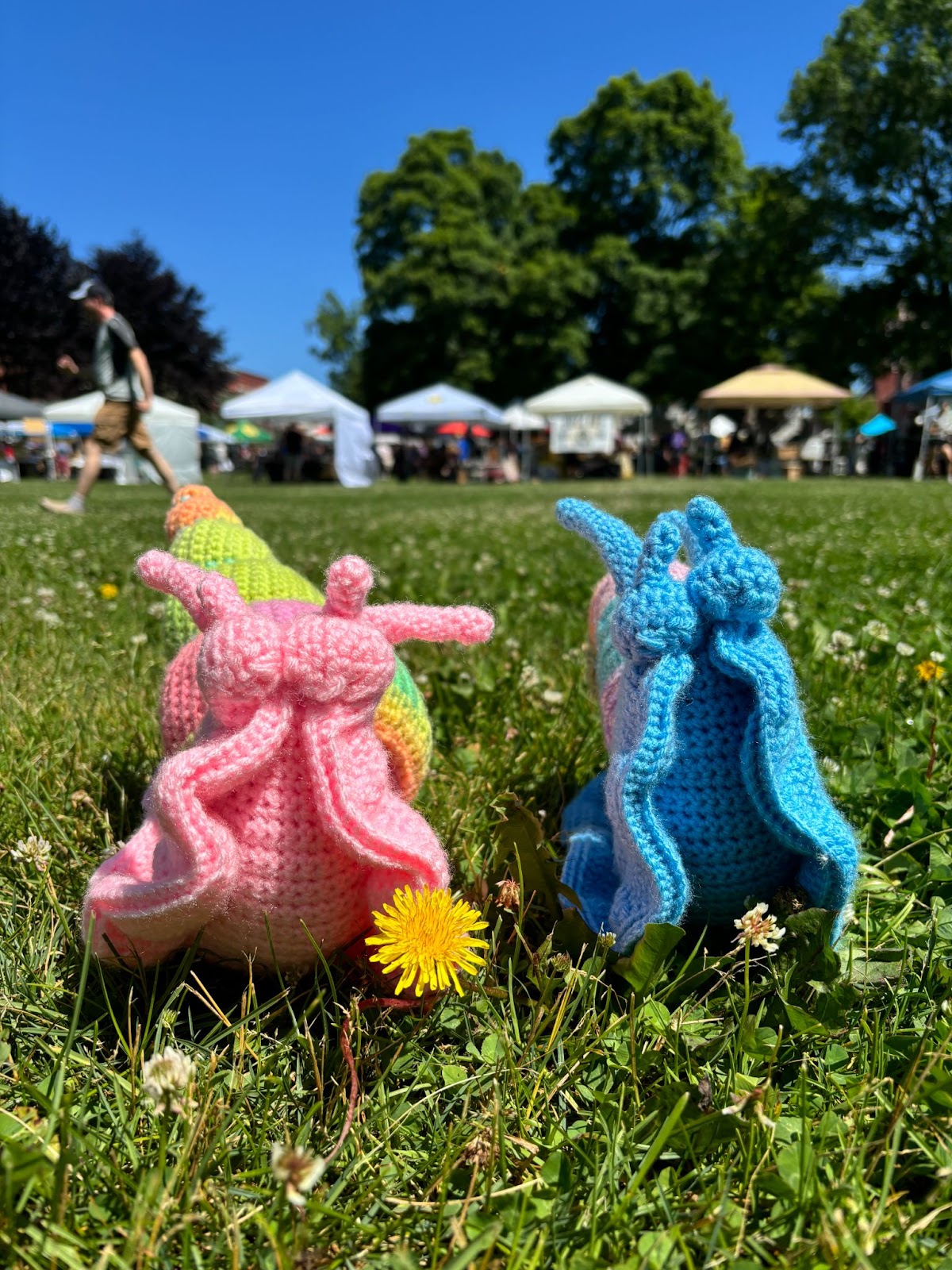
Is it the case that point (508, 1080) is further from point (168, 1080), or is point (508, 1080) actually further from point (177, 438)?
point (177, 438)

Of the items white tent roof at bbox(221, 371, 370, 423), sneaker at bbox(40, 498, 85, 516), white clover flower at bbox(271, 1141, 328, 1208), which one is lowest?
white clover flower at bbox(271, 1141, 328, 1208)

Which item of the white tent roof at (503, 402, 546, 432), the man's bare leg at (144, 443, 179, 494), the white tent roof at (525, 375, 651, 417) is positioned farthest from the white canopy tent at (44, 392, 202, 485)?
the man's bare leg at (144, 443, 179, 494)

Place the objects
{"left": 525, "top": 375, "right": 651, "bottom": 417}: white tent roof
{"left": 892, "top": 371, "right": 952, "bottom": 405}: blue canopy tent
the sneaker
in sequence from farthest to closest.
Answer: {"left": 525, "top": 375, "right": 651, "bottom": 417}: white tent roof, {"left": 892, "top": 371, "right": 952, "bottom": 405}: blue canopy tent, the sneaker

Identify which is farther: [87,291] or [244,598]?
[87,291]

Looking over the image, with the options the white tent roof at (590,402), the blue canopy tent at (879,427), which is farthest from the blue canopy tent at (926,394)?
the white tent roof at (590,402)

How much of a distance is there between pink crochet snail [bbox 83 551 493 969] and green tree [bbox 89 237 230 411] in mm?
40757

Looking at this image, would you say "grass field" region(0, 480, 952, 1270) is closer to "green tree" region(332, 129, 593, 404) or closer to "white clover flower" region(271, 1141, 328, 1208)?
"white clover flower" region(271, 1141, 328, 1208)

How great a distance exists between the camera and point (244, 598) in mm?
1780

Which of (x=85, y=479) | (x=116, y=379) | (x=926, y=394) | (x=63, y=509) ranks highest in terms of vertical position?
(x=926, y=394)

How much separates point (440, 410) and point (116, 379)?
19000mm

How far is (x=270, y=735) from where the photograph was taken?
3.86 ft

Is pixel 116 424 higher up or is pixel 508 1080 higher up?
pixel 116 424

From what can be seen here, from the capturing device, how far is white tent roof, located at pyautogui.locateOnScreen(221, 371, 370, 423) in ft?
74.7

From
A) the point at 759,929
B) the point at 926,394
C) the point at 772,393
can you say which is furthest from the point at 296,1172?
the point at 772,393
